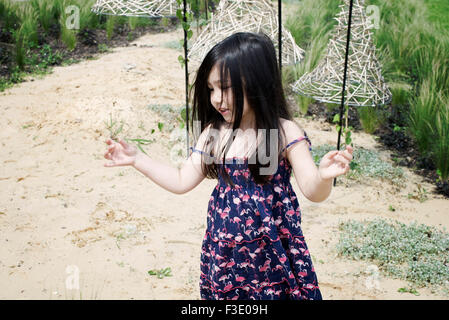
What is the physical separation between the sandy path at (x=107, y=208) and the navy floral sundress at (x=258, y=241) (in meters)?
0.97

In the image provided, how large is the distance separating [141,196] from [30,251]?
0.99 meters

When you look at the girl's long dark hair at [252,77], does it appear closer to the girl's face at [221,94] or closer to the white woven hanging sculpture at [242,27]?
the girl's face at [221,94]

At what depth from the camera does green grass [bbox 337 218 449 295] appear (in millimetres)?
2930

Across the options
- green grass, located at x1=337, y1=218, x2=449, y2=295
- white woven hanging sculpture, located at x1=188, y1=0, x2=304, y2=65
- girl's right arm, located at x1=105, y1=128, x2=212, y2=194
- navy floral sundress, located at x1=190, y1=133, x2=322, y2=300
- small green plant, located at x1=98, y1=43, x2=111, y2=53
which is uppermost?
white woven hanging sculpture, located at x1=188, y1=0, x2=304, y2=65

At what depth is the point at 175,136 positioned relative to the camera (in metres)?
4.70

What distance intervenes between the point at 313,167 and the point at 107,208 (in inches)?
89.8

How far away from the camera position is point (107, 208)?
359 centimetres

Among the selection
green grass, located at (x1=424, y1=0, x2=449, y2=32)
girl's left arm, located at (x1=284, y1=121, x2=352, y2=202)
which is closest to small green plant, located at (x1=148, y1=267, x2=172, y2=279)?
girl's left arm, located at (x1=284, y1=121, x2=352, y2=202)

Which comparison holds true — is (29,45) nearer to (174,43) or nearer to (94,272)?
(174,43)

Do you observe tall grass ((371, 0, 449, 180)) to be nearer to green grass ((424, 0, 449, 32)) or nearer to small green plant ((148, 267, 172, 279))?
green grass ((424, 0, 449, 32))

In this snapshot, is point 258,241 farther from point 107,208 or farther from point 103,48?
point 103,48

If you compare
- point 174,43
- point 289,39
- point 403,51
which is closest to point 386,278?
point 289,39
